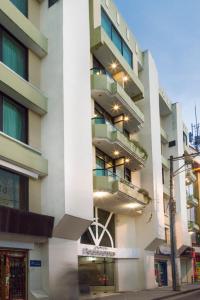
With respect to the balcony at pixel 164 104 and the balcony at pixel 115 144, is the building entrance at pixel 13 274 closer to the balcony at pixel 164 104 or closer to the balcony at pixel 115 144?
the balcony at pixel 115 144

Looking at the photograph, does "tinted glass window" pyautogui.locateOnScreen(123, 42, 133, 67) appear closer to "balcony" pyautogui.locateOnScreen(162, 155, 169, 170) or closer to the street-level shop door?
"balcony" pyautogui.locateOnScreen(162, 155, 169, 170)

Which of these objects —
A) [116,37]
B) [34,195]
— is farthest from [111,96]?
[34,195]

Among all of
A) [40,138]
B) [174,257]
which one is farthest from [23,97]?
[174,257]

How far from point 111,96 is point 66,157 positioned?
911 cm

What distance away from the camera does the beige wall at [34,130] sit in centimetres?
2339

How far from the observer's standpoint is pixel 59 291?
73.9ft

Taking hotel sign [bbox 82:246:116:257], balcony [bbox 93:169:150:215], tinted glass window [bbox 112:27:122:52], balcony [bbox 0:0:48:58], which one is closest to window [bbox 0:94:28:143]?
balcony [bbox 0:0:48:58]

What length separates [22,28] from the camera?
2302 cm

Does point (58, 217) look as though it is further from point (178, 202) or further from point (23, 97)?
point (178, 202)

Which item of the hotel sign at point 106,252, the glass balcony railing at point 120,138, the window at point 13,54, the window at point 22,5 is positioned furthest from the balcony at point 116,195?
the window at point 22,5

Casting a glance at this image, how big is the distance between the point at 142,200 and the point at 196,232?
29402 millimetres

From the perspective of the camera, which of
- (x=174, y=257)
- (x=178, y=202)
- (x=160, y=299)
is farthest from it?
(x=178, y=202)

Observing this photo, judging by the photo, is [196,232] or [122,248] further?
[196,232]

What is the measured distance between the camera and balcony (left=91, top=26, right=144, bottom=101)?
30.3 metres
